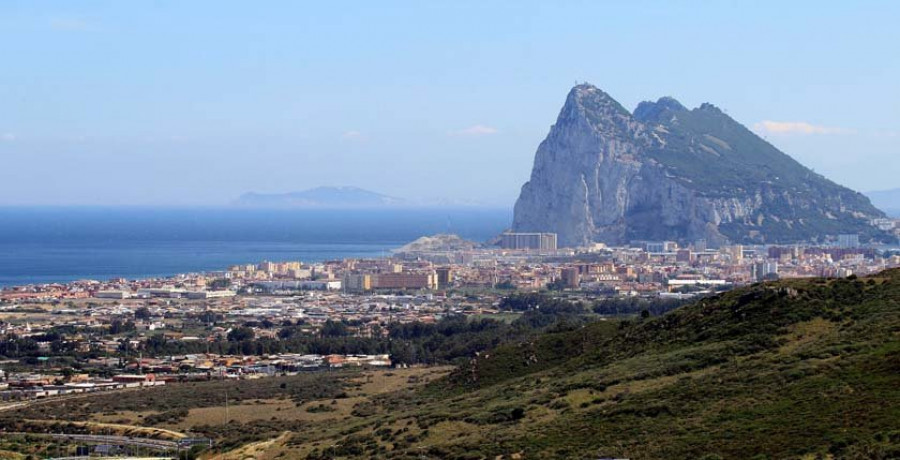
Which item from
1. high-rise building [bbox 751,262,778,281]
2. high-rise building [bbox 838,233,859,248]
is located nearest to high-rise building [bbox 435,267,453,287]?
high-rise building [bbox 751,262,778,281]

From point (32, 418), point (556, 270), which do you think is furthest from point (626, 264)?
point (32, 418)

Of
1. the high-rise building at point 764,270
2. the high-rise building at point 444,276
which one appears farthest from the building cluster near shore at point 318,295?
the high-rise building at point 764,270

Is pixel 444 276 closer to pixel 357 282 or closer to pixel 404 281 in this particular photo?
pixel 404 281

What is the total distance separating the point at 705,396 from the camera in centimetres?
3147

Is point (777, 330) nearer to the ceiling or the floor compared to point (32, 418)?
nearer to the ceiling

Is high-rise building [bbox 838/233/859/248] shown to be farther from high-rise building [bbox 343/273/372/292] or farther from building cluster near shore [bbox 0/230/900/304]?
high-rise building [bbox 343/273/372/292]

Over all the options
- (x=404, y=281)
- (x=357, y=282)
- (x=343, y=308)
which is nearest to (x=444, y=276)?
(x=404, y=281)

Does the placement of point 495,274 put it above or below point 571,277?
above

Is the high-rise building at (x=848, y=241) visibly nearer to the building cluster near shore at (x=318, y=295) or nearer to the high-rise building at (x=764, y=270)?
the building cluster near shore at (x=318, y=295)

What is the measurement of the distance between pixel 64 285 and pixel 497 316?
4270cm

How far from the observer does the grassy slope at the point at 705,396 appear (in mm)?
27500

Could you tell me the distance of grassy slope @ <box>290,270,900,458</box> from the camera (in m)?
27.5

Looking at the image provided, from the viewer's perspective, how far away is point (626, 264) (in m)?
150

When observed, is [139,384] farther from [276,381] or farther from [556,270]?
[556,270]
